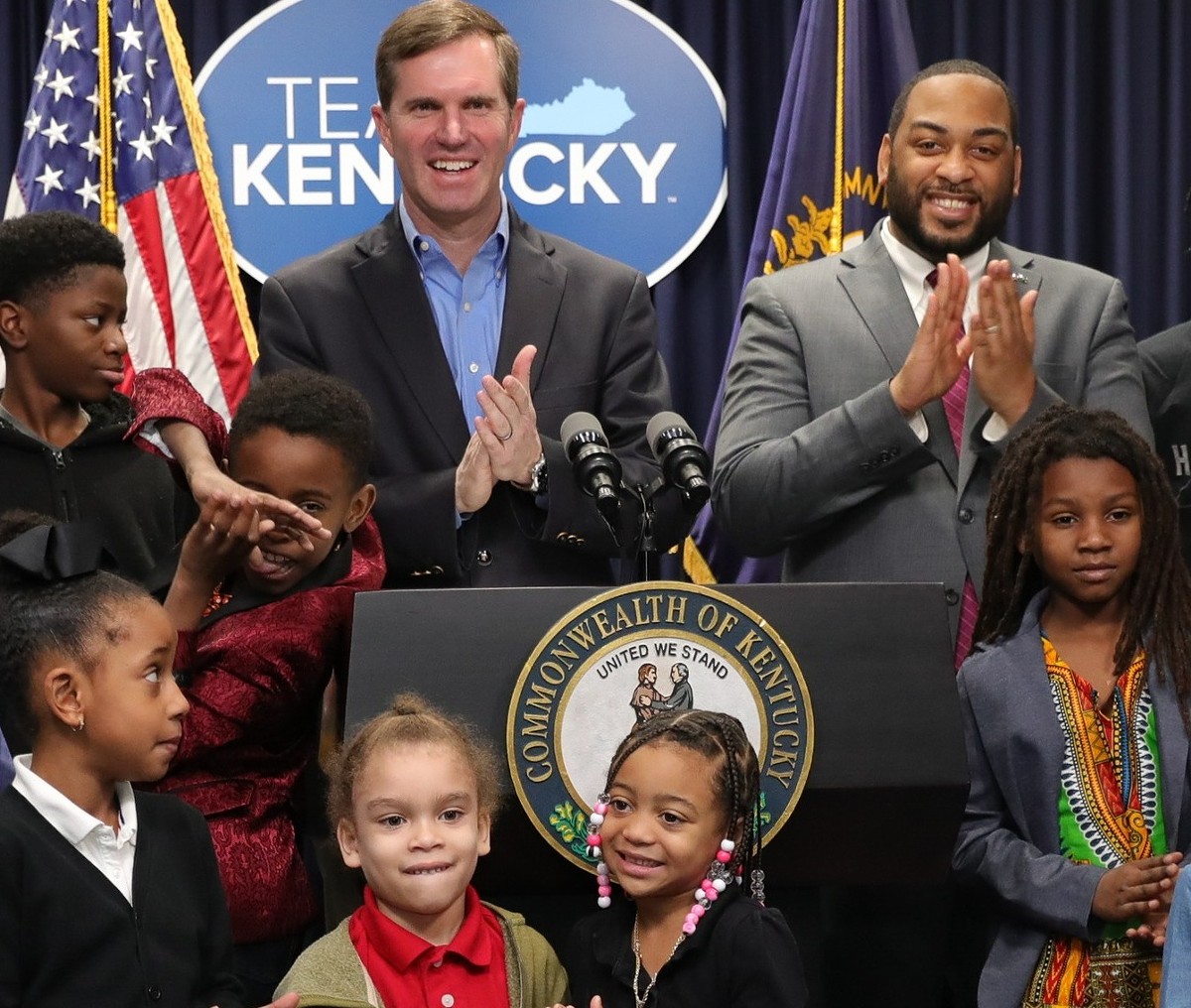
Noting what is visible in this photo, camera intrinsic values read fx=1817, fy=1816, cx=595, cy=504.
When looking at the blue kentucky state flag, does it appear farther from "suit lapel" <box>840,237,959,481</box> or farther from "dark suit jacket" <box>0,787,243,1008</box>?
"dark suit jacket" <box>0,787,243,1008</box>

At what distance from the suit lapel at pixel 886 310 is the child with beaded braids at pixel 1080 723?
14.8 inches

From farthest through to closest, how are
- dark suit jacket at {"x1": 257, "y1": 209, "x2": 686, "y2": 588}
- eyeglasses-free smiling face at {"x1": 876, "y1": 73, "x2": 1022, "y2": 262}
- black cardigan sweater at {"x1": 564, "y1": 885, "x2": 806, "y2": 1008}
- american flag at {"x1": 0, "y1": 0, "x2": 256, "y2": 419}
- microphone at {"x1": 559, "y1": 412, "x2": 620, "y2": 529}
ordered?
1. american flag at {"x1": 0, "y1": 0, "x2": 256, "y2": 419}
2. eyeglasses-free smiling face at {"x1": 876, "y1": 73, "x2": 1022, "y2": 262}
3. dark suit jacket at {"x1": 257, "y1": 209, "x2": 686, "y2": 588}
4. microphone at {"x1": 559, "y1": 412, "x2": 620, "y2": 529}
5. black cardigan sweater at {"x1": 564, "y1": 885, "x2": 806, "y2": 1008}

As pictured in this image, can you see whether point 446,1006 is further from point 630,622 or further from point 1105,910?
point 1105,910

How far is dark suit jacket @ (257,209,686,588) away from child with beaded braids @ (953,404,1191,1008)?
730mm

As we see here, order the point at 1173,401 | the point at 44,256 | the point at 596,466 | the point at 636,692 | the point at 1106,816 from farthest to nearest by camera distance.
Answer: the point at 1173,401 → the point at 44,256 → the point at 1106,816 → the point at 596,466 → the point at 636,692

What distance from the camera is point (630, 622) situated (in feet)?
8.63

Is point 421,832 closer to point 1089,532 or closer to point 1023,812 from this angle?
point 1023,812

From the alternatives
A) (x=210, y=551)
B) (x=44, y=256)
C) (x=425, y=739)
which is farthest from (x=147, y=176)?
(x=425, y=739)

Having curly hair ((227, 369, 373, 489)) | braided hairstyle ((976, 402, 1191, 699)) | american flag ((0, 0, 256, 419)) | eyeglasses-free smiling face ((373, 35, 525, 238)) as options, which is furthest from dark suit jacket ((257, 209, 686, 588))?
american flag ((0, 0, 256, 419))

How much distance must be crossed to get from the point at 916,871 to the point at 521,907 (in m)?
0.60

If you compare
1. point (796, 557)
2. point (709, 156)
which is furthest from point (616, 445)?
point (709, 156)

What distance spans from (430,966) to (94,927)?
470 mm

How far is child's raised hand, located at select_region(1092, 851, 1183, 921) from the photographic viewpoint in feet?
9.36

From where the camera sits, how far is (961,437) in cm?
362
